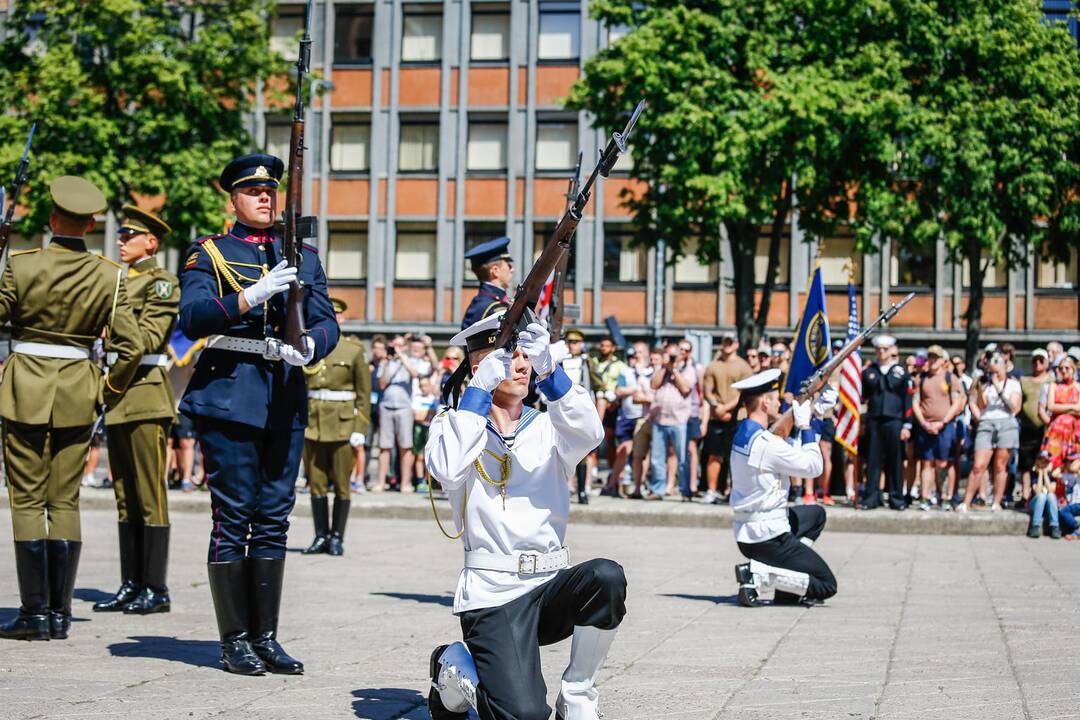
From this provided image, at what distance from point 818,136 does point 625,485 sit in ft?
40.1

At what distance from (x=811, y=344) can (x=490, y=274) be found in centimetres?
473

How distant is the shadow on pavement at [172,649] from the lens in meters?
7.62

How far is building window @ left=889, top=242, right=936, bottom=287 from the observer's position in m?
43.2

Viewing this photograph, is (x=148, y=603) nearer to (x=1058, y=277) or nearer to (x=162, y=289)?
(x=162, y=289)

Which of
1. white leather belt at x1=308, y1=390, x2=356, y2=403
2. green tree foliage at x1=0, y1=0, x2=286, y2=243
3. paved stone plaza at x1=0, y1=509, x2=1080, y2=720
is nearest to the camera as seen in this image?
paved stone plaza at x1=0, y1=509, x2=1080, y2=720

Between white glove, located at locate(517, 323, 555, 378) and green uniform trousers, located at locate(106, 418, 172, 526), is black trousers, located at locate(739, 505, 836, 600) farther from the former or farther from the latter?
white glove, located at locate(517, 323, 555, 378)

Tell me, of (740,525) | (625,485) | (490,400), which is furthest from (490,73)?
(490,400)

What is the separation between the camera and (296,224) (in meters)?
7.38

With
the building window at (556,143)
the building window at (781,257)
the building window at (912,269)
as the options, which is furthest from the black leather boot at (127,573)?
the building window at (912,269)

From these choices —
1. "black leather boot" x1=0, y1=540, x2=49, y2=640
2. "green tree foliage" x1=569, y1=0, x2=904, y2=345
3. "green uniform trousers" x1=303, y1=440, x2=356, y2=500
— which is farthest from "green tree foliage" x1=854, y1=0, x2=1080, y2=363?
"black leather boot" x1=0, y1=540, x2=49, y2=640

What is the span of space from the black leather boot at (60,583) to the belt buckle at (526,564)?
3325 mm

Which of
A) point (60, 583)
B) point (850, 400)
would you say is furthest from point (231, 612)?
point (850, 400)

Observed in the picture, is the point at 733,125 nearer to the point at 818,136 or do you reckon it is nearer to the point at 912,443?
the point at 818,136

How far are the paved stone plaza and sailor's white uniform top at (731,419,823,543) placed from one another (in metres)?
0.56
